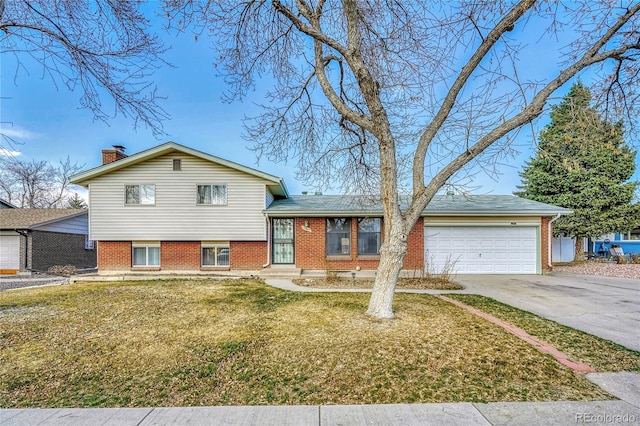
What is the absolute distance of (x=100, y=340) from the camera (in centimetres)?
468

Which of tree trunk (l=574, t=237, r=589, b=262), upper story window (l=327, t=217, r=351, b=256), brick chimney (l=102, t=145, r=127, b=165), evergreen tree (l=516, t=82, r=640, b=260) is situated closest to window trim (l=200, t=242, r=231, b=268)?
upper story window (l=327, t=217, r=351, b=256)

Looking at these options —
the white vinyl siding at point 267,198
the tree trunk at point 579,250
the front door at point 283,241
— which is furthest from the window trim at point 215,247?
the tree trunk at point 579,250

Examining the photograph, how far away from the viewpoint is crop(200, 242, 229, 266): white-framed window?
1278 centimetres

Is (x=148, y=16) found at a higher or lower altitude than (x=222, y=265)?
higher

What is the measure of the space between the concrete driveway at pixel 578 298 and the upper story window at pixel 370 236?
3.39 meters

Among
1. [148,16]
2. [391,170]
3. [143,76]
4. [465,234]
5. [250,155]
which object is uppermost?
[148,16]

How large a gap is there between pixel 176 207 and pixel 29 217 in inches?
405

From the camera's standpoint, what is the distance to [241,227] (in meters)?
12.5

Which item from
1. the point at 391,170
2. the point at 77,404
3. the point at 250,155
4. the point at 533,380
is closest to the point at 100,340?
the point at 77,404

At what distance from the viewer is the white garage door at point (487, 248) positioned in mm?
12406

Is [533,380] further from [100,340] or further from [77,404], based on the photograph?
[100,340]

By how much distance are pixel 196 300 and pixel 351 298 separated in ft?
12.4

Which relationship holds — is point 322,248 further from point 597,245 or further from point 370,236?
point 597,245

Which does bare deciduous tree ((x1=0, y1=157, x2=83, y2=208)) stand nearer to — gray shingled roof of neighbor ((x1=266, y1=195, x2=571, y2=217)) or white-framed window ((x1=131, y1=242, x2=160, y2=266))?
white-framed window ((x1=131, y1=242, x2=160, y2=266))
